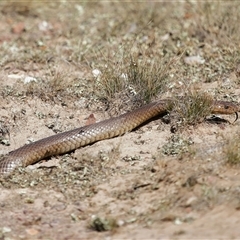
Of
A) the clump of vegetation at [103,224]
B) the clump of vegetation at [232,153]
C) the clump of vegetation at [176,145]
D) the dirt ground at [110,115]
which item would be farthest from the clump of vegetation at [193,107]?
the clump of vegetation at [103,224]

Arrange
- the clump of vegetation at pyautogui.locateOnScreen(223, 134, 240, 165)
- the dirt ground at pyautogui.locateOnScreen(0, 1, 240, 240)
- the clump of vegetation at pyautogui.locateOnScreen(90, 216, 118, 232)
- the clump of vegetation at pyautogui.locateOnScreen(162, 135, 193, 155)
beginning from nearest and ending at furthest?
the clump of vegetation at pyautogui.locateOnScreen(90, 216, 118, 232)
the dirt ground at pyautogui.locateOnScreen(0, 1, 240, 240)
the clump of vegetation at pyautogui.locateOnScreen(223, 134, 240, 165)
the clump of vegetation at pyautogui.locateOnScreen(162, 135, 193, 155)

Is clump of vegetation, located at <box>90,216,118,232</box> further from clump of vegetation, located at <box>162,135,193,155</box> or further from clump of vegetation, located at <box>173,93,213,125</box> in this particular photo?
clump of vegetation, located at <box>173,93,213,125</box>

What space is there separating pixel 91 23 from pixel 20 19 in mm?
1199

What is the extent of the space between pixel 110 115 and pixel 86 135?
2.72ft

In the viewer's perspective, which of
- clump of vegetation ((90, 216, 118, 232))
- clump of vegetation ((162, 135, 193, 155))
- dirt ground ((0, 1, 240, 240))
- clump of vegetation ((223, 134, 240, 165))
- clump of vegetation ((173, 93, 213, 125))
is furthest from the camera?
clump of vegetation ((173, 93, 213, 125))

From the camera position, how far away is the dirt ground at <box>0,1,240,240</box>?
595cm

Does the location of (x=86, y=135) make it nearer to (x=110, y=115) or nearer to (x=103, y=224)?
(x=110, y=115)

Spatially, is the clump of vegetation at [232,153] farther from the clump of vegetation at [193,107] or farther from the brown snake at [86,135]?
the brown snake at [86,135]

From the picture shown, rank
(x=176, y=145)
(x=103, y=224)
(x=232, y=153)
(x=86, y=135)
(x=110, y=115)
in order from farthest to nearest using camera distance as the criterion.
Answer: (x=110, y=115), (x=86, y=135), (x=176, y=145), (x=232, y=153), (x=103, y=224)

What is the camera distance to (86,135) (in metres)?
7.67

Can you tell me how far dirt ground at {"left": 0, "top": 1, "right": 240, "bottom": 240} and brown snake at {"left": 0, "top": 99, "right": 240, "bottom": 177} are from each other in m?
0.10

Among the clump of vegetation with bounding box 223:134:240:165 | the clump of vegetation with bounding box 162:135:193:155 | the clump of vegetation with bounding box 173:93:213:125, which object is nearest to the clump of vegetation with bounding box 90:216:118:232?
the clump of vegetation with bounding box 223:134:240:165

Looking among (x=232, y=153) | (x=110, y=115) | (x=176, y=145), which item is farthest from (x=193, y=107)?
(x=232, y=153)

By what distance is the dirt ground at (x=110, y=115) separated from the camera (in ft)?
19.5
